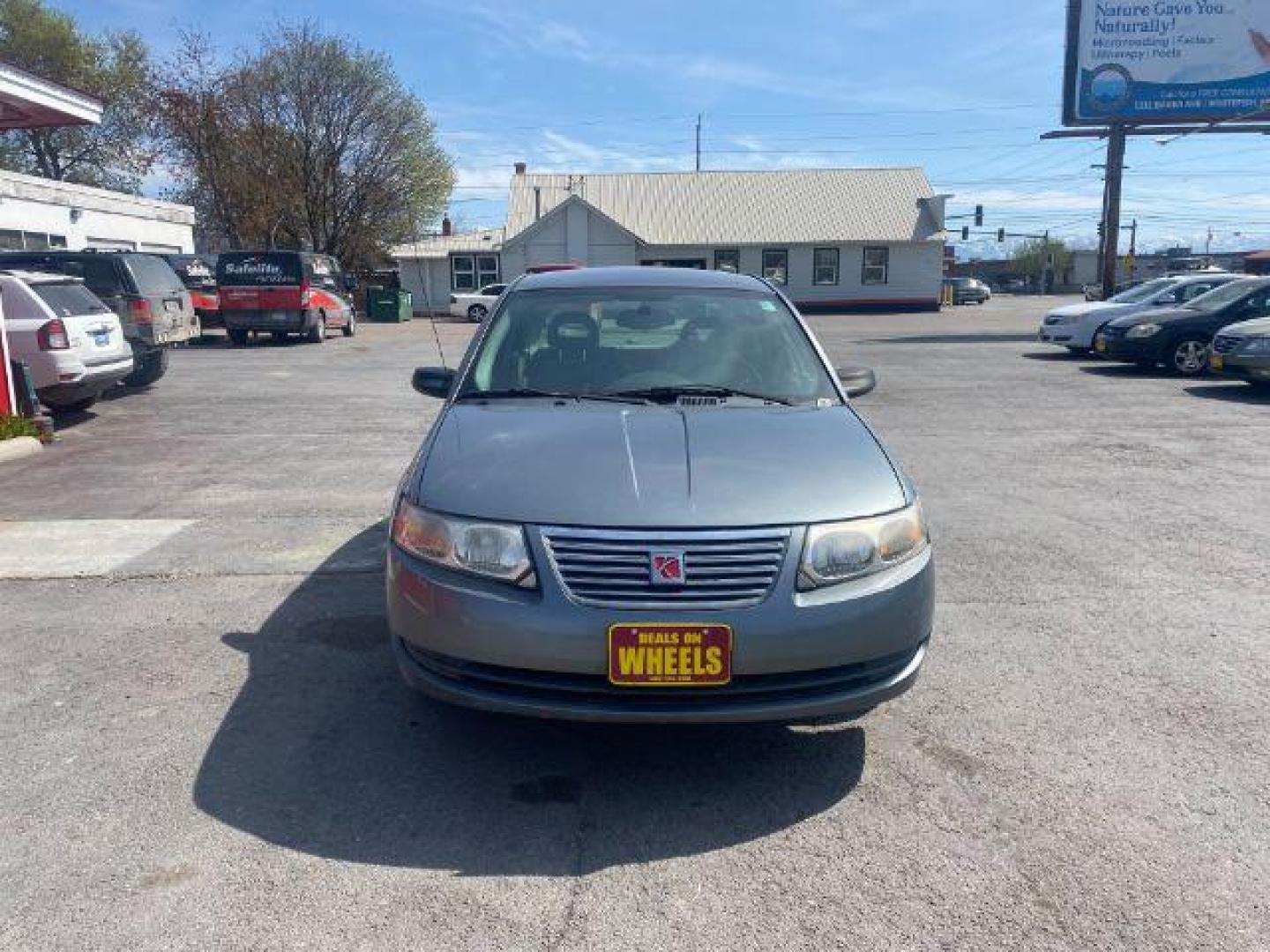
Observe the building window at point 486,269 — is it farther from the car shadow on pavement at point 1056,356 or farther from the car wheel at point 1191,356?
the car wheel at point 1191,356

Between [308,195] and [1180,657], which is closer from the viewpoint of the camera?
[1180,657]

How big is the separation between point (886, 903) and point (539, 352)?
9.28 ft

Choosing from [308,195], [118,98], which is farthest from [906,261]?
[118,98]

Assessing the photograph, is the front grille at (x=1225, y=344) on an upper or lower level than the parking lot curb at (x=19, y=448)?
upper

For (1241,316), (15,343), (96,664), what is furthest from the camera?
(1241,316)

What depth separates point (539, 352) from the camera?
15.0ft

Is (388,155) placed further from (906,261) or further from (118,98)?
(906,261)

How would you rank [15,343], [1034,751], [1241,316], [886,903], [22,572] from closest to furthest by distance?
[886,903] → [1034,751] → [22,572] → [15,343] → [1241,316]

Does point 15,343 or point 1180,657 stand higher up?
point 15,343

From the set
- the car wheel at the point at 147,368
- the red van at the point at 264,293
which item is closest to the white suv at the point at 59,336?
the car wheel at the point at 147,368

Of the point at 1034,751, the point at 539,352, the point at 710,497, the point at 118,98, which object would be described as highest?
the point at 118,98

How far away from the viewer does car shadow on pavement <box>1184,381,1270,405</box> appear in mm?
12742

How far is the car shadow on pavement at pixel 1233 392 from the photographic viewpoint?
12.7m

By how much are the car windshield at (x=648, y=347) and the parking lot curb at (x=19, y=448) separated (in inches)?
256
